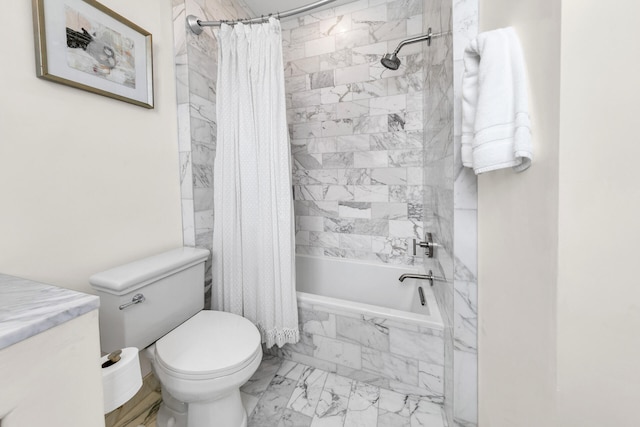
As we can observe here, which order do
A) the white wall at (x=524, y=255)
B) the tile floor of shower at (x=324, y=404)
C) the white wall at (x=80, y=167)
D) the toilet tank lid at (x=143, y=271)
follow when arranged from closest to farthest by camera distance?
the white wall at (x=524, y=255), the white wall at (x=80, y=167), the toilet tank lid at (x=143, y=271), the tile floor of shower at (x=324, y=404)

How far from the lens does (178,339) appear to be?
1110mm

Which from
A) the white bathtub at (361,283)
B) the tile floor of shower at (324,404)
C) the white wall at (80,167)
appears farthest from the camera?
the white bathtub at (361,283)

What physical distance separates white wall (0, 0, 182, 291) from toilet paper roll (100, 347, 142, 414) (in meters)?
0.68

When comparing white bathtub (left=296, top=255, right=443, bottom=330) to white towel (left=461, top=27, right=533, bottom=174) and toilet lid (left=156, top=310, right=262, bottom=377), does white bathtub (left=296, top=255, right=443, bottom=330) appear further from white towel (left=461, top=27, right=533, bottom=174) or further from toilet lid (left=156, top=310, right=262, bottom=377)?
white towel (left=461, top=27, right=533, bottom=174)

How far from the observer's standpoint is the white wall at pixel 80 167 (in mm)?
893

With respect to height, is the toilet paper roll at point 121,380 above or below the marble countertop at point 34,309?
below

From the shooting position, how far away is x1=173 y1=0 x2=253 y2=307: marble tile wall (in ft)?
4.81

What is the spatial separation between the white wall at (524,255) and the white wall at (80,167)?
1.64 meters

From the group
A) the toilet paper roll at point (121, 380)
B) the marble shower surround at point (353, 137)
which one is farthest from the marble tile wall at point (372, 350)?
the toilet paper roll at point (121, 380)

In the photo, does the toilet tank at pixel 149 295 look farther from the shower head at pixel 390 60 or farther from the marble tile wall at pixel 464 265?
the shower head at pixel 390 60

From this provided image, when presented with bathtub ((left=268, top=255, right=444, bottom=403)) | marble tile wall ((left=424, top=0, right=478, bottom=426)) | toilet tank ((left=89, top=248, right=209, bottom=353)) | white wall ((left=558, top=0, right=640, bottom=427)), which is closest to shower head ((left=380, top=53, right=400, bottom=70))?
marble tile wall ((left=424, top=0, right=478, bottom=426))

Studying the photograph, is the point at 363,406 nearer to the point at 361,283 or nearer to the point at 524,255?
the point at 361,283

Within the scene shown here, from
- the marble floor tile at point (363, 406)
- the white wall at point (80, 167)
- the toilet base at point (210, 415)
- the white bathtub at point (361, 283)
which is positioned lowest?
the marble floor tile at point (363, 406)

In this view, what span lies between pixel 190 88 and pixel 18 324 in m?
1.45
